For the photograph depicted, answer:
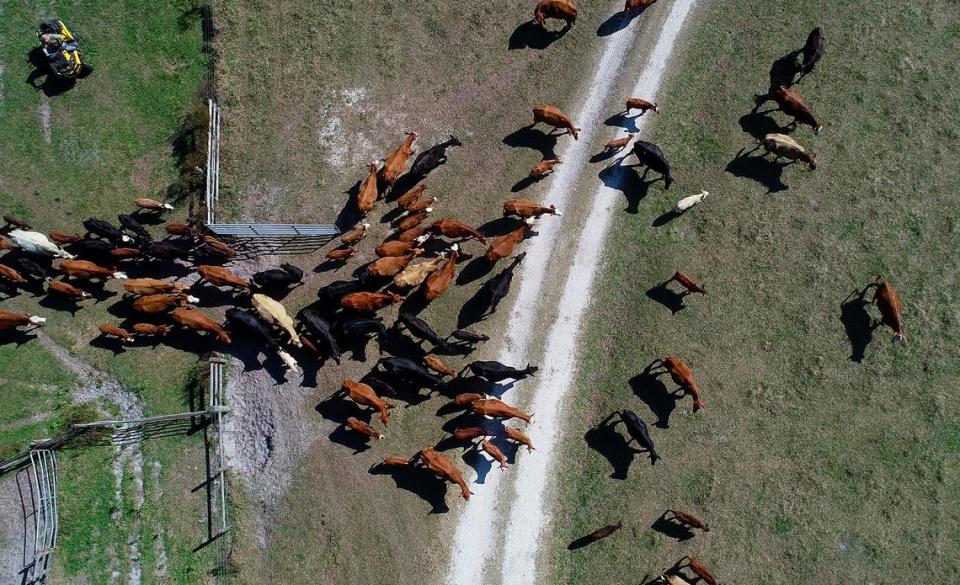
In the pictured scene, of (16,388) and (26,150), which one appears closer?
(16,388)

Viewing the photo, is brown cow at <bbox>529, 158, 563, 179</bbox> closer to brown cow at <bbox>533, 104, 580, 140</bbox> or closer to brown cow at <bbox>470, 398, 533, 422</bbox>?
brown cow at <bbox>533, 104, 580, 140</bbox>

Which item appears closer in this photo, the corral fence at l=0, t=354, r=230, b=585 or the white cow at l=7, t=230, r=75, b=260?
the corral fence at l=0, t=354, r=230, b=585

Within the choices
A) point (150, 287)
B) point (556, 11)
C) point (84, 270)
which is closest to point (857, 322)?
point (556, 11)

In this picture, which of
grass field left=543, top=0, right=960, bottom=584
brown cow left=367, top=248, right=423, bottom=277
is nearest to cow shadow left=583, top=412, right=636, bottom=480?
grass field left=543, top=0, right=960, bottom=584

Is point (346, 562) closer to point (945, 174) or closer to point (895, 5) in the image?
point (945, 174)

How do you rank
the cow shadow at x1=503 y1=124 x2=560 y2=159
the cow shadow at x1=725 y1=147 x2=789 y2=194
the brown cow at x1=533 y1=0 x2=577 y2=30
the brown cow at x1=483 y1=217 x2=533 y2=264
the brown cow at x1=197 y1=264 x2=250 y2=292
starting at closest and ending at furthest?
the brown cow at x1=197 y1=264 x2=250 y2=292 < the brown cow at x1=483 y1=217 x2=533 y2=264 < the cow shadow at x1=725 y1=147 x2=789 y2=194 < the brown cow at x1=533 y1=0 x2=577 y2=30 < the cow shadow at x1=503 y1=124 x2=560 y2=159

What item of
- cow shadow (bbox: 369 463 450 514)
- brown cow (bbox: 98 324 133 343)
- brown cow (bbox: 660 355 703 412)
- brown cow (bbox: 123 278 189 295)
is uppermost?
brown cow (bbox: 123 278 189 295)

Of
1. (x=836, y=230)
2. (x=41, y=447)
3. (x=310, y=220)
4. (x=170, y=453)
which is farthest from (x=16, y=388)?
(x=836, y=230)
